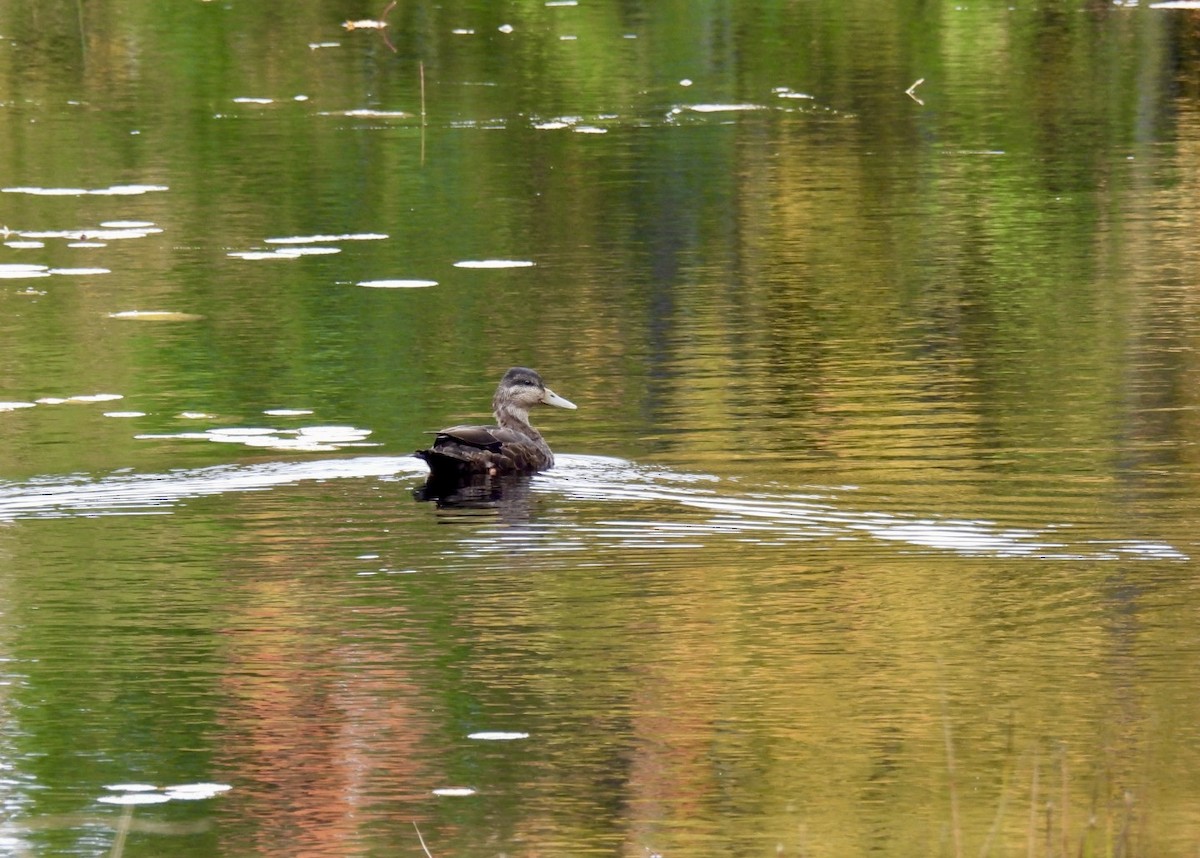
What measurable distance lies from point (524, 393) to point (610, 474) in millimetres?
1137

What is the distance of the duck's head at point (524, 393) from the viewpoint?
12695 millimetres

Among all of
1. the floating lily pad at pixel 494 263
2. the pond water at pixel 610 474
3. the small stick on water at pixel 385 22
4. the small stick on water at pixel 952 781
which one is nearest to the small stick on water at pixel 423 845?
the pond water at pixel 610 474

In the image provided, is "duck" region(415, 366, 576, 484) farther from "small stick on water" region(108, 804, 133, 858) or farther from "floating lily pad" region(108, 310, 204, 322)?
"small stick on water" region(108, 804, 133, 858)

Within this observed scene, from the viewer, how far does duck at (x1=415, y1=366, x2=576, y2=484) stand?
464 inches

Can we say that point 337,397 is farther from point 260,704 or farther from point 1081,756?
point 1081,756

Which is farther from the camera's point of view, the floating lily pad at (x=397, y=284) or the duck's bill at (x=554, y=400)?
the floating lily pad at (x=397, y=284)

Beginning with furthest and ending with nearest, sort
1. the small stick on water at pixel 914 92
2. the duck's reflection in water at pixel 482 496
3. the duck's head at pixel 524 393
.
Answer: the small stick on water at pixel 914 92, the duck's head at pixel 524 393, the duck's reflection in water at pixel 482 496

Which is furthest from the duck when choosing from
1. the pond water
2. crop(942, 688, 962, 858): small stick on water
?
crop(942, 688, 962, 858): small stick on water

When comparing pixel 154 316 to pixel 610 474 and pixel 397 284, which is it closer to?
pixel 397 284

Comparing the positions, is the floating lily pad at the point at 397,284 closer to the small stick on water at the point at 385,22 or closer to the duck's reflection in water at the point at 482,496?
the duck's reflection in water at the point at 482,496

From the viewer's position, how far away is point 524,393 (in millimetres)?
12719

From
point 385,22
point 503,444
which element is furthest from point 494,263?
point 385,22

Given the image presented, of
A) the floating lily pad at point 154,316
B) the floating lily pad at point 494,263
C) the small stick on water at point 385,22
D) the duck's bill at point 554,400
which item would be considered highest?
the small stick on water at point 385,22

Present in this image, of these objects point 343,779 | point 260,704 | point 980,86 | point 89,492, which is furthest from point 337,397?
point 980,86
